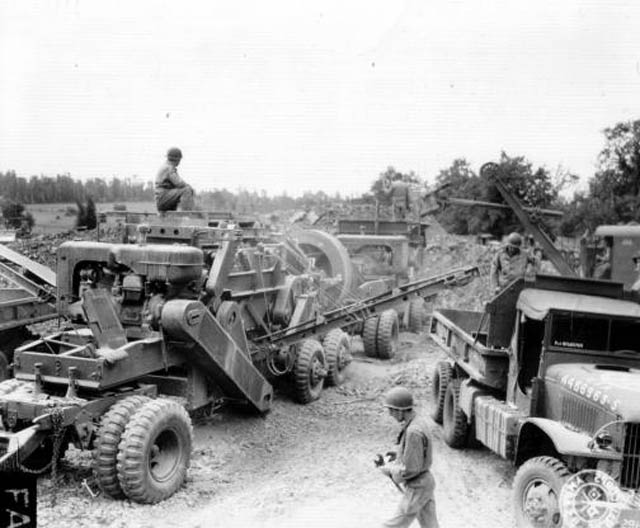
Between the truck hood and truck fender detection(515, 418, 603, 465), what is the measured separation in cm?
34

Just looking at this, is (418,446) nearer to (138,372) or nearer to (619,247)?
(138,372)

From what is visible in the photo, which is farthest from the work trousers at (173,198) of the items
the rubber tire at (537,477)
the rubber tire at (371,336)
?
the rubber tire at (537,477)

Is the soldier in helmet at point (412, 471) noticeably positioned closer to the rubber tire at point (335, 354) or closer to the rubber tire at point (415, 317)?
the rubber tire at point (335, 354)

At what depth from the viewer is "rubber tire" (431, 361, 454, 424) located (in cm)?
1008

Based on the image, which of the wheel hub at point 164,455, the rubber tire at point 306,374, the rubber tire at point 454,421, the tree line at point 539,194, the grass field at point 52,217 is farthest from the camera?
the tree line at point 539,194

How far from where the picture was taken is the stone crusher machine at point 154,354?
6816mm

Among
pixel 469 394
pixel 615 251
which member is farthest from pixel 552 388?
pixel 615 251

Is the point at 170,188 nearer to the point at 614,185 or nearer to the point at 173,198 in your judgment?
the point at 173,198

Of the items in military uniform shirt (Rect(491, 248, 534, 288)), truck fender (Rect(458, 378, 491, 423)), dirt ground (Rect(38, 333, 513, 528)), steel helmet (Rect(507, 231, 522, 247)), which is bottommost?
dirt ground (Rect(38, 333, 513, 528))

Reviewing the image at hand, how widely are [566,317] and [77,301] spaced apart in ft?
18.3

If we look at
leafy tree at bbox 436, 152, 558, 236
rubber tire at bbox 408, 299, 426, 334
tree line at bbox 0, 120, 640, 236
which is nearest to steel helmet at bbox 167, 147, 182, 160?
rubber tire at bbox 408, 299, 426, 334

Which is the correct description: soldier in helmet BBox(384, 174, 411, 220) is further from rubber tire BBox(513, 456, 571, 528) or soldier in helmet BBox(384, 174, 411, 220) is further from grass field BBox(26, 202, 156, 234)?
rubber tire BBox(513, 456, 571, 528)

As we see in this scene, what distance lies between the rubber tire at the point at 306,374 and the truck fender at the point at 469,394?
285 centimetres

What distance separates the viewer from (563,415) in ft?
21.9
